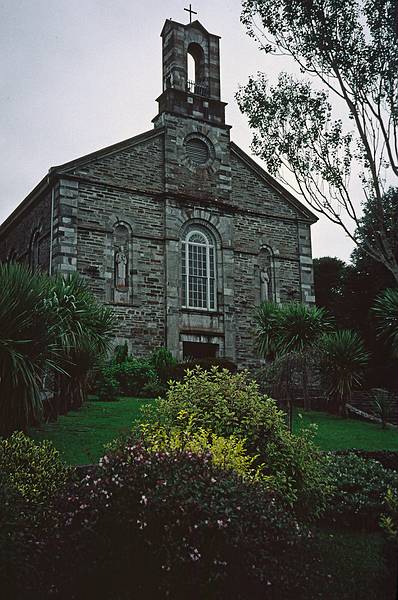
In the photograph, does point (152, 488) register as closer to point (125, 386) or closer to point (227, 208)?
point (125, 386)

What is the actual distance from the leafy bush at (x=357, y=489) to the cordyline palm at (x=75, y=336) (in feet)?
19.1

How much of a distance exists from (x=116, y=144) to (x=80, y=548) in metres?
19.3

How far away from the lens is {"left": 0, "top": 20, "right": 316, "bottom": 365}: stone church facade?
22125mm

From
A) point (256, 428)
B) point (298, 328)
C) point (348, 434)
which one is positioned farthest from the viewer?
point (298, 328)

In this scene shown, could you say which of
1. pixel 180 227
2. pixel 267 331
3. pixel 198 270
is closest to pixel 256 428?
pixel 267 331

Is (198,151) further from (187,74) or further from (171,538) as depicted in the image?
(171,538)

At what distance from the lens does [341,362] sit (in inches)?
740

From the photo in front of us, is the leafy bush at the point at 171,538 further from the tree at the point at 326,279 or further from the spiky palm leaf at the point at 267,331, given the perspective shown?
the tree at the point at 326,279

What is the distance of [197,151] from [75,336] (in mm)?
13604

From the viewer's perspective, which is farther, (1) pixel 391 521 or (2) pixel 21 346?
(2) pixel 21 346

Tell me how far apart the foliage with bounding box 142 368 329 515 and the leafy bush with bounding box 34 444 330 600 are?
5.78ft

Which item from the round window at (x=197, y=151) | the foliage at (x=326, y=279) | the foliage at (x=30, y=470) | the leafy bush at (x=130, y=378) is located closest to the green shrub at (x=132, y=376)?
the leafy bush at (x=130, y=378)

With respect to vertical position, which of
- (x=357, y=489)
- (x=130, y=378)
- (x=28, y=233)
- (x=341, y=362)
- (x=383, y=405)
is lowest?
(x=357, y=489)

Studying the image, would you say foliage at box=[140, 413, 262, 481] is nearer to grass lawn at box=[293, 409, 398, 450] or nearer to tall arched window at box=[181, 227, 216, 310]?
grass lawn at box=[293, 409, 398, 450]
